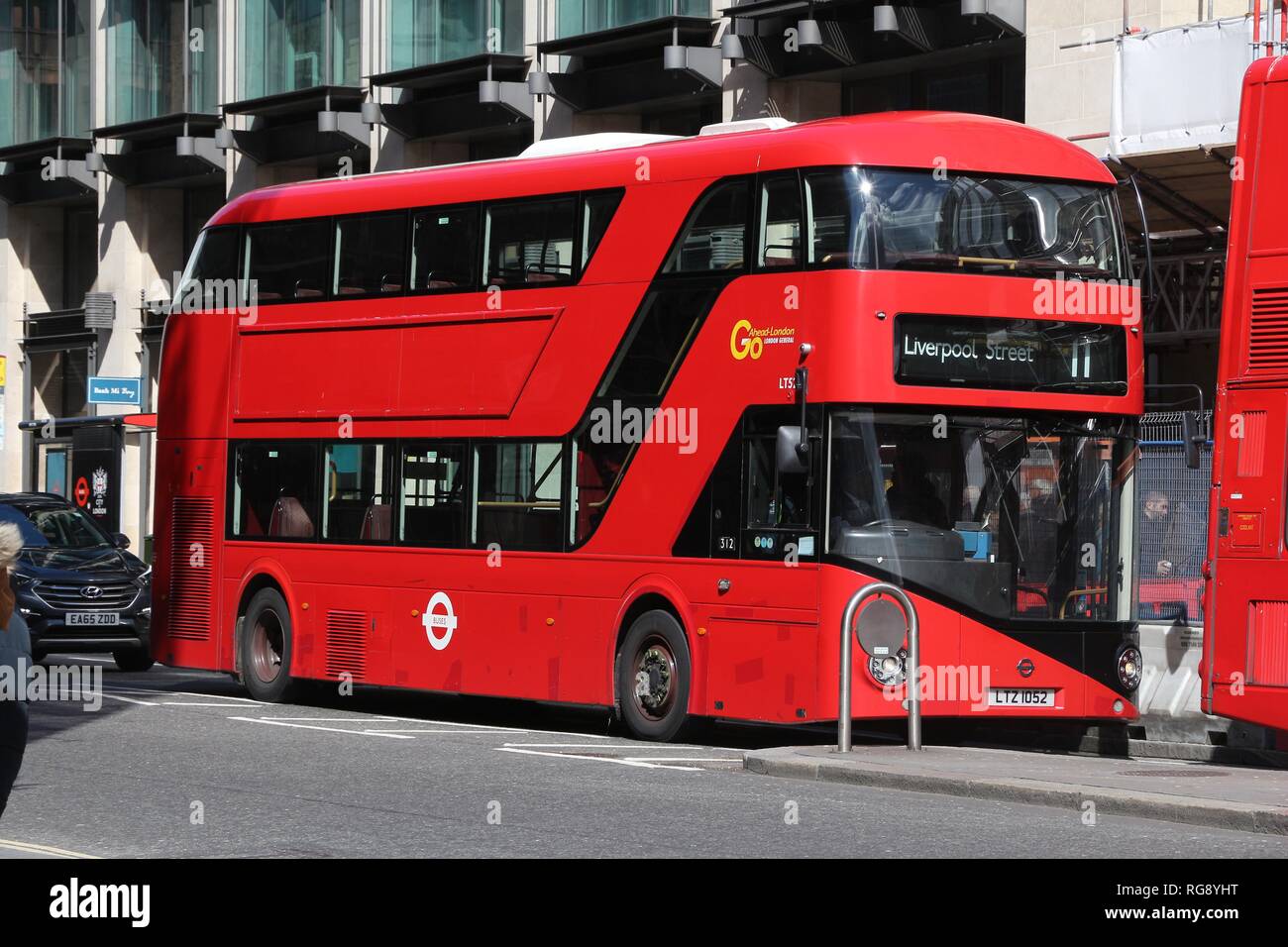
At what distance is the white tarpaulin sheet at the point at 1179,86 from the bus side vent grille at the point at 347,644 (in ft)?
28.2

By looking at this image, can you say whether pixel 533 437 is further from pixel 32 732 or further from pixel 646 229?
pixel 32 732

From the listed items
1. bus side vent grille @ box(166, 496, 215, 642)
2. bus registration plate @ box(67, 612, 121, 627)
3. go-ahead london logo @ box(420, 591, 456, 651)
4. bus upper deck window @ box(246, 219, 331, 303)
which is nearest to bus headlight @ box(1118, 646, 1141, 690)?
go-ahead london logo @ box(420, 591, 456, 651)

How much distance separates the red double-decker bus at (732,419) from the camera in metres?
15.2

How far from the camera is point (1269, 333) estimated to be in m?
14.3

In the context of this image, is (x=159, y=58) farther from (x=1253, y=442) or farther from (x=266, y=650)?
(x=1253, y=442)

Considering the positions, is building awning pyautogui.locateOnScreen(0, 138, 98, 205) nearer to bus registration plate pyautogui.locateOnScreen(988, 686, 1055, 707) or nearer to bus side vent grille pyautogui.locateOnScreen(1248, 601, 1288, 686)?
bus registration plate pyautogui.locateOnScreen(988, 686, 1055, 707)

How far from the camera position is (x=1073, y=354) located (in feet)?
51.4

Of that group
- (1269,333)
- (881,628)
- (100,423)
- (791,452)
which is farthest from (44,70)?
(1269,333)

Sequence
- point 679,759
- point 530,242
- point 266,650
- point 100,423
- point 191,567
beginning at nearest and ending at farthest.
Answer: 1. point 679,759
2. point 530,242
3. point 266,650
4. point 191,567
5. point 100,423

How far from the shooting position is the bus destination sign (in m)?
15.2

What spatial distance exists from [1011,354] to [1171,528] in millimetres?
3840

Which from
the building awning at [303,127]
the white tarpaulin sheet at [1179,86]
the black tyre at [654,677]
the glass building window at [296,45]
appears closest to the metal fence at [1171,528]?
the white tarpaulin sheet at [1179,86]

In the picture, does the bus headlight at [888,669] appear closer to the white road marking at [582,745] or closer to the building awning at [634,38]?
the white road marking at [582,745]

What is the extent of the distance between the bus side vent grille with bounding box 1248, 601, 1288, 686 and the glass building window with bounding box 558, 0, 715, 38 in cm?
1662
